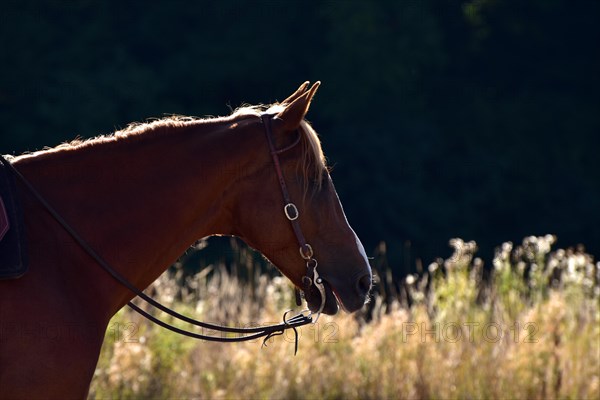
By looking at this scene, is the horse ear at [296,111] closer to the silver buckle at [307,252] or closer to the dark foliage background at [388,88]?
the silver buckle at [307,252]

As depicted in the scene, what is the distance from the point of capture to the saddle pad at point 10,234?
312cm

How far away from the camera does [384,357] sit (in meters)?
6.86

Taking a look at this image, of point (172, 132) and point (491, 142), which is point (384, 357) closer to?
point (172, 132)

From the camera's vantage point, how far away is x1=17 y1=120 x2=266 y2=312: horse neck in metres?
3.43

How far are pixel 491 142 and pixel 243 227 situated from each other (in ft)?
87.1

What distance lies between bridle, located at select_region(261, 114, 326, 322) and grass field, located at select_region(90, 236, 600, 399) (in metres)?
2.75

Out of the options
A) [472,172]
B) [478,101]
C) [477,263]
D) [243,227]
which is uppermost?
[478,101]

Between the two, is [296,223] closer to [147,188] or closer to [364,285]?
[364,285]

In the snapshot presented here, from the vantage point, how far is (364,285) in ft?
12.4

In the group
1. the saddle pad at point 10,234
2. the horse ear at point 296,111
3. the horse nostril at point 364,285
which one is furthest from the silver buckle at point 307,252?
the saddle pad at point 10,234

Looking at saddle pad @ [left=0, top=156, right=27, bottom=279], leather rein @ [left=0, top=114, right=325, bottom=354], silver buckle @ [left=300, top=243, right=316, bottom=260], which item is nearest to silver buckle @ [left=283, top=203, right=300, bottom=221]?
leather rein @ [left=0, top=114, right=325, bottom=354]

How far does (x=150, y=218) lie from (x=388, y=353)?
3.69 metres

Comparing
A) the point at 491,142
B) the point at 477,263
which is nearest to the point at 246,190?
the point at 477,263

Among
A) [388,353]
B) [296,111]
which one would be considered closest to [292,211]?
[296,111]
